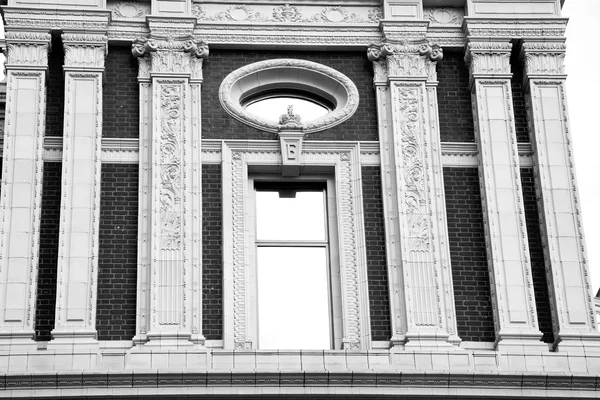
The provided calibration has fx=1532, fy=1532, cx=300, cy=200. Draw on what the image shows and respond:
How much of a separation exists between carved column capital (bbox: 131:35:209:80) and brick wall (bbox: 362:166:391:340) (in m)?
3.69

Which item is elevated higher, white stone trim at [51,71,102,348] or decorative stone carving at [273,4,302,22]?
decorative stone carving at [273,4,302,22]

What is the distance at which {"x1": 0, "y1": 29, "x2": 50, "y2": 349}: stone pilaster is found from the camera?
25469mm

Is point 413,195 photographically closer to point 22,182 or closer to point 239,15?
point 239,15

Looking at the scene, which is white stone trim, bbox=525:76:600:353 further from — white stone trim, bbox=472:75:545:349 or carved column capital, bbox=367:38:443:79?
carved column capital, bbox=367:38:443:79

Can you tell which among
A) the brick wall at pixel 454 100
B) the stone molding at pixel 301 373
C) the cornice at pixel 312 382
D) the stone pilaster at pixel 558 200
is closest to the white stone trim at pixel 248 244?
the stone molding at pixel 301 373

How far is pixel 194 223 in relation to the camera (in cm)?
2664

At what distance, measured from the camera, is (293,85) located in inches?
1138

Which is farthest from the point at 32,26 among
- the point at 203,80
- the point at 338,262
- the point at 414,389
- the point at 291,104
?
the point at 414,389

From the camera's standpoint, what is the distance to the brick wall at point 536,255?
26.4 metres

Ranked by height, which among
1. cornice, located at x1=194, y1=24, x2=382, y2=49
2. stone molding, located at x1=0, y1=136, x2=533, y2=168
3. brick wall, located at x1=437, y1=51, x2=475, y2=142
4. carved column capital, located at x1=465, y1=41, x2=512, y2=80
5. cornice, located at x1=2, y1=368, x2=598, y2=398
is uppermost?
cornice, located at x1=194, y1=24, x2=382, y2=49

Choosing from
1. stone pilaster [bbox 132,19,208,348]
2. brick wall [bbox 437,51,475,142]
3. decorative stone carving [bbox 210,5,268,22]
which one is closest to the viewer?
stone pilaster [bbox 132,19,208,348]

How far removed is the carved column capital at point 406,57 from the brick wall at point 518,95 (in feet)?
4.64

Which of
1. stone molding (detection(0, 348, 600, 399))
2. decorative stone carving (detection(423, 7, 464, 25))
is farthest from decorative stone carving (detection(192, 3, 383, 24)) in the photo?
stone molding (detection(0, 348, 600, 399))

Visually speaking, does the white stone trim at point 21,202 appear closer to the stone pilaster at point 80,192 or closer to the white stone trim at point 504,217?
the stone pilaster at point 80,192
